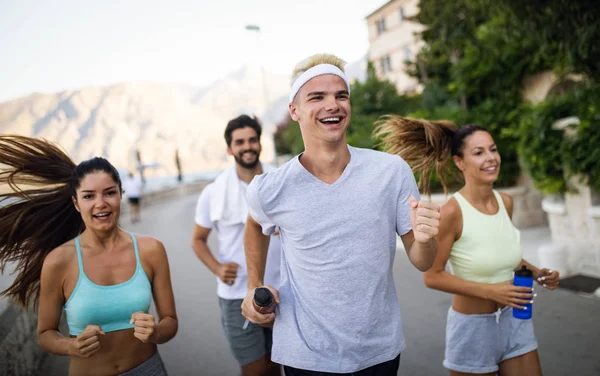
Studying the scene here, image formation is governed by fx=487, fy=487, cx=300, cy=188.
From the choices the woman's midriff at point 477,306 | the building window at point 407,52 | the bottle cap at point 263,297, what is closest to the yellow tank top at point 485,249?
the woman's midriff at point 477,306

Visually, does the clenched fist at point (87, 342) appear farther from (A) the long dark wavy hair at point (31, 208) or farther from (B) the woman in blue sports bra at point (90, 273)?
(A) the long dark wavy hair at point (31, 208)

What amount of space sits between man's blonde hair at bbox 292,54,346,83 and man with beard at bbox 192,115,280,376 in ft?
5.20

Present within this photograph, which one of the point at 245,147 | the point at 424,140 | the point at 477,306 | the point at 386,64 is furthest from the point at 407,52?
the point at 477,306

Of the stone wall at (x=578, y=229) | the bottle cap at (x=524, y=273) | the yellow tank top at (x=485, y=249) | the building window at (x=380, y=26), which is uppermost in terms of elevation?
the building window at (x=380, y=26)

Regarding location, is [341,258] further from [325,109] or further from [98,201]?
[98,201]

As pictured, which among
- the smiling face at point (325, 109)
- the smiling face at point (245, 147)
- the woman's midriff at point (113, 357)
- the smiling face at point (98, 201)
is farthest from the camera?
the smiling face at point (245, 147)

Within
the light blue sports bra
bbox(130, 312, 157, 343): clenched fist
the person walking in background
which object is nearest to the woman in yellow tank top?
bbox(130, 312, 157, 343): clenched fist

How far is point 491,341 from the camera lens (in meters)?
2.75

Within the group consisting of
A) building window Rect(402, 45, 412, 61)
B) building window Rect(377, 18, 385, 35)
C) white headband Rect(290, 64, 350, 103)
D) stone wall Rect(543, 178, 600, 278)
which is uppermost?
building window Rect(377, 18, 385, 35)

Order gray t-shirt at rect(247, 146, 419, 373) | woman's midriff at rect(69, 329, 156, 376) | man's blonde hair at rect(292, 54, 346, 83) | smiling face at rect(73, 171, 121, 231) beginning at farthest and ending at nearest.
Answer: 1. smiling face at rect(73, 171, 121, 231)
2. woman's midriff at rect(69, 329, 156, 376)
3. man's blonde hair at rect(292, 54, 346, 83)
4. gray t-shirt at rect(247, 146, 419, 373)

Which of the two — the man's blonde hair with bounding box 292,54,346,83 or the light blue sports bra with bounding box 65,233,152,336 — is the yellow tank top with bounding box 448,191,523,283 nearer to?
the man's blonde hair with bounding box 292,54,346,83

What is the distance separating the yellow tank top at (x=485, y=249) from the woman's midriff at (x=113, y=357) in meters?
1.89

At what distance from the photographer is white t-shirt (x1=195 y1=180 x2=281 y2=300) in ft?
11.8

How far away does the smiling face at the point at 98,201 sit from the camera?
2.67 m
